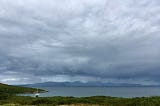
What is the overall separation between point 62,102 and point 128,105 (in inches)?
548

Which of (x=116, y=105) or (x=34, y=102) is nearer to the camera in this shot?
(x=116, y=105)

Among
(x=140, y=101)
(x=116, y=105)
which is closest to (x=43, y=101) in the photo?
(x=116, y=105)

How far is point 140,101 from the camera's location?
5359cm

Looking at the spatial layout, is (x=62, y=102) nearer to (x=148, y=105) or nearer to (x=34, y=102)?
(x=34, y=102)

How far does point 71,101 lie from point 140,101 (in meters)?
14.7

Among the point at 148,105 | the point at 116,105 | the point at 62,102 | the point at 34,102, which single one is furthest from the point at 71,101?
the point at 148,105

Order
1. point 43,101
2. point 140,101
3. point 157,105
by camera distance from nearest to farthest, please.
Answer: point 157,105 < point 140,101 < point 43,101

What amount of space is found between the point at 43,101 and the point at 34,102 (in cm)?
199

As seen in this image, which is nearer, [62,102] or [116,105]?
[116,105]

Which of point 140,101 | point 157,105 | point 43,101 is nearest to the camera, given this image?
point 157,105

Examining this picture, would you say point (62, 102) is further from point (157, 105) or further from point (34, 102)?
point (157, 105)

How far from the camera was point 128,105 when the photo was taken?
50031mm

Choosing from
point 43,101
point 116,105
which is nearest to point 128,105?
point 116,105

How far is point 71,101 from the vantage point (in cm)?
5916
